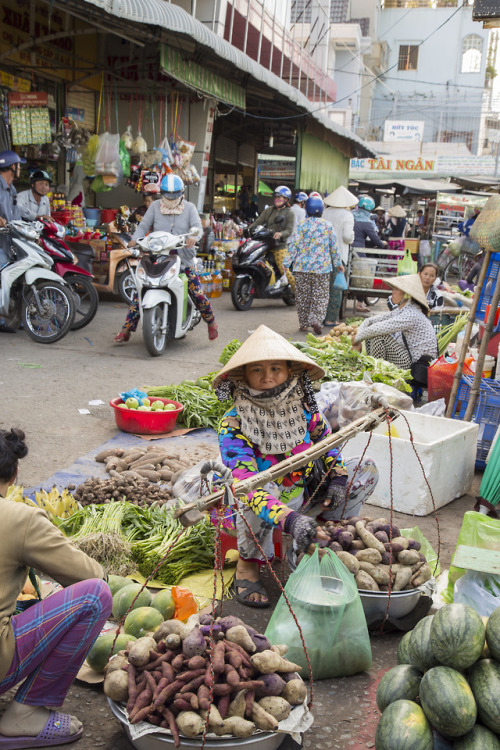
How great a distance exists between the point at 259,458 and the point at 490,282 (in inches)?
125

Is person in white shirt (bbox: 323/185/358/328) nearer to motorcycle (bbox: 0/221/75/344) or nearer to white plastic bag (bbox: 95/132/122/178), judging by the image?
white plastic bag (bbox: 95/132/122/178)

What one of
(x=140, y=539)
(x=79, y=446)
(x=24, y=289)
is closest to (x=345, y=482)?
(x=140, y=539)

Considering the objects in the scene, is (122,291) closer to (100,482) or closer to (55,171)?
(55,171)

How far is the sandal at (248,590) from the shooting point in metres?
3.42

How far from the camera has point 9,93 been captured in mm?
10250

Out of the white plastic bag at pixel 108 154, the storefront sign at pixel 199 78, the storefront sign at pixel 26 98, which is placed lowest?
the white plastic bag at pixel 108 154

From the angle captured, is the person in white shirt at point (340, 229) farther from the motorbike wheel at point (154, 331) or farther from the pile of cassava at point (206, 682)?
the pile of cassava at point (206, 682)

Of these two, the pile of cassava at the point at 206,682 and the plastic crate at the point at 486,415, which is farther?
the plastic crate at the point at 486,415

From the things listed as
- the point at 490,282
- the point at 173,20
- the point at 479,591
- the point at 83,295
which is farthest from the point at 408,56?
the point at 479,591

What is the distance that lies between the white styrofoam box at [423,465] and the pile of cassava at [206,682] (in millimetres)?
2331

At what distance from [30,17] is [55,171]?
2455mm

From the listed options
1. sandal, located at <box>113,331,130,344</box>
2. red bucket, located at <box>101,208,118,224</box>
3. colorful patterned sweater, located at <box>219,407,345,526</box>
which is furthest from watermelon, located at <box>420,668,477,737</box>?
red bucket, located at <box>101,208,118,224</box>

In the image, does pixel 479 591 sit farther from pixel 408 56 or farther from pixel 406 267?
pixel 408 56

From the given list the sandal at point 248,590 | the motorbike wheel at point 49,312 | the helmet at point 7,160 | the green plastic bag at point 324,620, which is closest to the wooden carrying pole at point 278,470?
the green plastic bag at point 324,620
